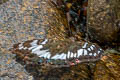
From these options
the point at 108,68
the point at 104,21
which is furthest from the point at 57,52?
the point at 104,21

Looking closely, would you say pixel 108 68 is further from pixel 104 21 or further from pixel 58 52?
pixel 104 21

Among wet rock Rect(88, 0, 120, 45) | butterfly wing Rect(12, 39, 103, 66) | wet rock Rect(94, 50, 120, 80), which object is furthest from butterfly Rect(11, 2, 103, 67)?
wet rock Rect(88, 0, 120, 45)

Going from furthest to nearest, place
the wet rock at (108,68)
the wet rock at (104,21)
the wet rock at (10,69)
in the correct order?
the wet rock at (104,21)
the wet rock at (108,68)
the wet rock at (10,69)

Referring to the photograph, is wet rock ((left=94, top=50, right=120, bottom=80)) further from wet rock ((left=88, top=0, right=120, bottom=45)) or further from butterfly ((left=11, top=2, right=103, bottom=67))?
wet rock ((left=88, top=0, right=120, bottom=45))

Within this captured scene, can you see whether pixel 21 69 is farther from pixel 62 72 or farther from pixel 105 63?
pixel 105 63

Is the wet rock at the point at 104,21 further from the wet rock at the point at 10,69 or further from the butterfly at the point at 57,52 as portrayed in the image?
the wet rock at the point at 10,69

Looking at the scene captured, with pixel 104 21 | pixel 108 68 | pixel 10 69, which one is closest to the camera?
pixel 10 69

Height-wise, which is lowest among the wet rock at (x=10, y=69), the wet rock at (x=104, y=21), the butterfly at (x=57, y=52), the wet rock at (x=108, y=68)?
the wet rock at (x=108, y=68)

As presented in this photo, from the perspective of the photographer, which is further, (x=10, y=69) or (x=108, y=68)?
(x=108, y=68)

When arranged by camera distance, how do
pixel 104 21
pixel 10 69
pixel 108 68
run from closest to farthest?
pixel 10 69, pixel 108 68, pixel 104 21

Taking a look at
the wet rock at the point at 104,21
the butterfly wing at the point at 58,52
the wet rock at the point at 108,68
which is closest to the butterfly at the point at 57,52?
the butterfly wing at the point at 58,52

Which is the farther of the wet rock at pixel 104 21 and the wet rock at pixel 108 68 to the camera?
the wet rock at pixel 104 21

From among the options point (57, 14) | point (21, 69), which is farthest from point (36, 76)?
point (57, 14)
